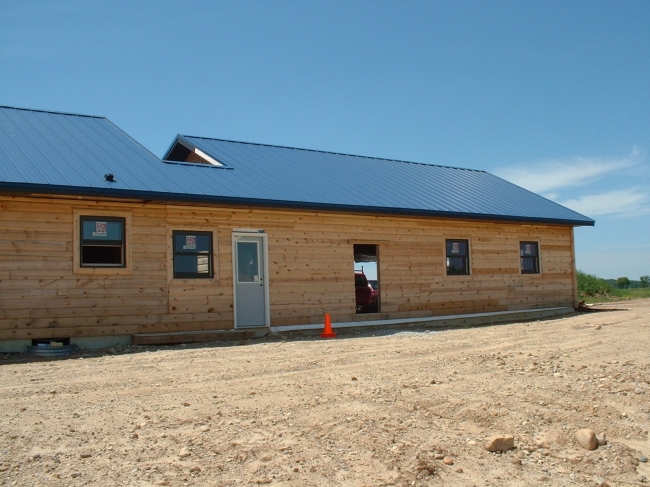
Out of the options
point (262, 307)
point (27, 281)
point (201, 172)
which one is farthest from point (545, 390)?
point (201, 172)

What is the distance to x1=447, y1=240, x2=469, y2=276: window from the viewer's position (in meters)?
18.1

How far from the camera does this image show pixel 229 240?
570 inches

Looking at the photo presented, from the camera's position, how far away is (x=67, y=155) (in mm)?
13977

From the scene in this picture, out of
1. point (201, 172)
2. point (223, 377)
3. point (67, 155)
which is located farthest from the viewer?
point (201, 172)

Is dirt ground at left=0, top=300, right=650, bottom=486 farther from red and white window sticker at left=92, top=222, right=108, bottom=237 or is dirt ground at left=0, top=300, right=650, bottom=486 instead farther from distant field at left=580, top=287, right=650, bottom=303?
distant field at left=580, top=287, right=650, bottom=303

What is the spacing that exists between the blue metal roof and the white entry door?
109 centimetres

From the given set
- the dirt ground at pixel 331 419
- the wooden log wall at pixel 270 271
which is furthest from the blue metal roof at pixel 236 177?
the dirt ground at pixel 331 419

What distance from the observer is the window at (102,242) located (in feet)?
42.0

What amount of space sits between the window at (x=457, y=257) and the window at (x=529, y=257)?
226cm

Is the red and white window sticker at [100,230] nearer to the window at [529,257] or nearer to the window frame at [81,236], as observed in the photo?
the window frame at [81,236]

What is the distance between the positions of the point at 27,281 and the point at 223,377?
5.70 meters

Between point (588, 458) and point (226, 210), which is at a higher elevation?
point (226, 210)

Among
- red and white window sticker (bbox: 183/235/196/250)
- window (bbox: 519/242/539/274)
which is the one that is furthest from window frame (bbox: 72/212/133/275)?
window (bbox: 519/242/539/274)

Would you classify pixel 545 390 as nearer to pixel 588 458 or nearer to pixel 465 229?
pixel 588 458
